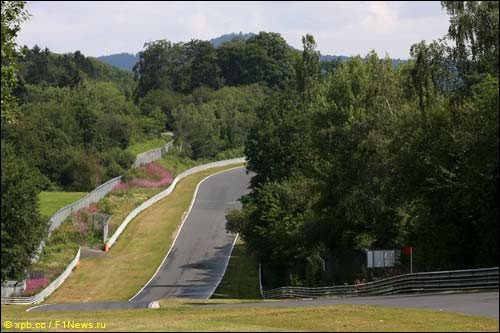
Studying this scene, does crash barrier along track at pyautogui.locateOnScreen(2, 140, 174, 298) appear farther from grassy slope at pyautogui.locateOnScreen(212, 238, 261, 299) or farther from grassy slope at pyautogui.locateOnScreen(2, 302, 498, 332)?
grassy slope at pyautogui.locateOnScreen(2, 302, 498, 332)

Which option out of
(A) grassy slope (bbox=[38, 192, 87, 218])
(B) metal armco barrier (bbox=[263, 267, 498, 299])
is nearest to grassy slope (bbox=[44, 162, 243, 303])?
(A) grassy slope (bbox=[38, 192, 87, 218])

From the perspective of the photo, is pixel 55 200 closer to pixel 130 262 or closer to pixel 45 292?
pixel 130 262

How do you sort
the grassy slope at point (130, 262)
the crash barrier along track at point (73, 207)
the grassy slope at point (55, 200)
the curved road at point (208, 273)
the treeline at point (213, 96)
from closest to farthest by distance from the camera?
the curved road at point (208, 273) < the crash barrier along track at point (73, 207) < the grassy slope at point (130, 262) < the grassy slope at point (55, 200) < the treeline at point (213, 96)

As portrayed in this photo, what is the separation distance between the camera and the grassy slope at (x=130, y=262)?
68.0 m

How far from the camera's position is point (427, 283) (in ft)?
135

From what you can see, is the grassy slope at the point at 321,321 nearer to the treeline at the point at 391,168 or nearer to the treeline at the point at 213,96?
the treeline at the point at 391,168

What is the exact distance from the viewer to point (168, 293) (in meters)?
66.2

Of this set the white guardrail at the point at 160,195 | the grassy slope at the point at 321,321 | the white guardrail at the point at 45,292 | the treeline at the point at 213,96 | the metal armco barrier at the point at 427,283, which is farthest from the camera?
the treeline at the point at 213,96

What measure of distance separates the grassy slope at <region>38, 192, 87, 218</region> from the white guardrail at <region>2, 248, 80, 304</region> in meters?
12.1

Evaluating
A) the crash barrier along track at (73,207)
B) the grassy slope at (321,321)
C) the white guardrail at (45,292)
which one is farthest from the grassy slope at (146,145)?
the grassy slope at (321,321)

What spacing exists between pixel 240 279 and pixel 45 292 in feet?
52.6

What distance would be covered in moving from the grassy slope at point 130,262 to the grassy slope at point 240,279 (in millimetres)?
6498

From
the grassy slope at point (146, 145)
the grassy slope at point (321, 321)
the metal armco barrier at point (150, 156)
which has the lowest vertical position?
the grassy slope at point (321, 321)

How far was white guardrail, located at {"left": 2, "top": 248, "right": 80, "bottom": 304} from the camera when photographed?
199 ft
